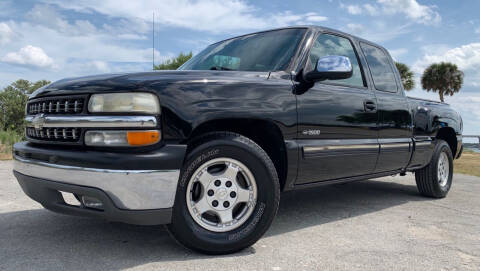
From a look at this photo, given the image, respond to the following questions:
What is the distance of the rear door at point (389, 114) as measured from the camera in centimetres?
408

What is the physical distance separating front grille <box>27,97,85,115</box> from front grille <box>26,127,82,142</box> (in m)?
0.12

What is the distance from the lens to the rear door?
408cm

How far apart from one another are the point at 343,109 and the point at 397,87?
5.11 feet

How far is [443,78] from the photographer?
3925 centimetres

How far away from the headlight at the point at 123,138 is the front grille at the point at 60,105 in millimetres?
238

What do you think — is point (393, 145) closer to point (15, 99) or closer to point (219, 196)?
point (219, 196)

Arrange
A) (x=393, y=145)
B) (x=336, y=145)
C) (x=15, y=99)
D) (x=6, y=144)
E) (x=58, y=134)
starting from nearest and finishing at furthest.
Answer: (x=58, y=134)
(x=336, y=145)
(x=393, y=145)
(x=6, y=144)
(x=15, y=99)

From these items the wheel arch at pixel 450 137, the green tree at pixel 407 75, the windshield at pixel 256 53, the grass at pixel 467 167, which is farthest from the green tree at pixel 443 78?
the windshield at pixel 256 53

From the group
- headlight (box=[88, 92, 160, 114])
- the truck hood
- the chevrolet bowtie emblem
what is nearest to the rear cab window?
the truck hood

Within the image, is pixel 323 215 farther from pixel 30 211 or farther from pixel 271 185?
pixel 30 211

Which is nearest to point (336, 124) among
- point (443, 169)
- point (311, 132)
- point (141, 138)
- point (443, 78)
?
point (311, 132)

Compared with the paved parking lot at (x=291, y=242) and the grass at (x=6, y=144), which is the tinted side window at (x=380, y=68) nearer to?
the paved parking lot at (x=291, y=242)

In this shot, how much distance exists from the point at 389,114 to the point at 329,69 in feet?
4.86

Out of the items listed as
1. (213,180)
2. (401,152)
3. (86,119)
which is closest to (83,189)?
(86,119)
